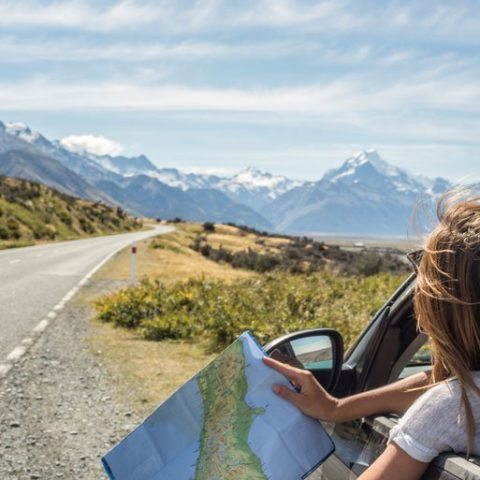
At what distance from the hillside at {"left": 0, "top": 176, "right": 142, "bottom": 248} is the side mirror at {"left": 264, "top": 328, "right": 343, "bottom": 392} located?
118 ft

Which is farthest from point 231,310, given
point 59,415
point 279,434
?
point 279,434

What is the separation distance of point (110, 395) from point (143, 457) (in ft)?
17.2

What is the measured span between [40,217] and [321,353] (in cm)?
5842

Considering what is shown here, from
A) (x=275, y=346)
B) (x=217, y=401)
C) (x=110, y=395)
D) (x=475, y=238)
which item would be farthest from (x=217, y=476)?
(x=110, y=395)

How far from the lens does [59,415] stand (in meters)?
6.29

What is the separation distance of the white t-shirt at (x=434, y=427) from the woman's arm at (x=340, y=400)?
423mm

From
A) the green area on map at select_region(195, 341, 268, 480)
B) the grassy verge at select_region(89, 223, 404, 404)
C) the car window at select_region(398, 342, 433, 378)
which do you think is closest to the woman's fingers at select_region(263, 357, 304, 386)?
the green area on map at select_region(195, 341, 268, 480)

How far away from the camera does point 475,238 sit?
A: 5.14 ft

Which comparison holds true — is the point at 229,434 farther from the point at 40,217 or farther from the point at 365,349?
the point at 40,217

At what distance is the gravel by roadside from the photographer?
5.03m

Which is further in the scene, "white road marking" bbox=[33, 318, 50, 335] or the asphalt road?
the asphalt road

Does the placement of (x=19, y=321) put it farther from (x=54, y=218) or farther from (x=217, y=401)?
(x=54, y=218)

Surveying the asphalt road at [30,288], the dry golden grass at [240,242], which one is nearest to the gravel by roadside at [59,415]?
A: the asphalt road at [30,288]

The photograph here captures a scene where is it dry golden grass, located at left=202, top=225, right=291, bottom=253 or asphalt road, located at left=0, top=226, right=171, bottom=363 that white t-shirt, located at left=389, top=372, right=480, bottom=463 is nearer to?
asphalt road, located at left=0, top=226, right=171, bottom=363
